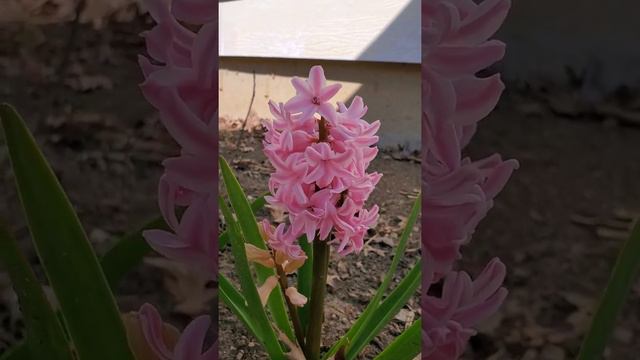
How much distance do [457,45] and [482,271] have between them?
1.16 ft

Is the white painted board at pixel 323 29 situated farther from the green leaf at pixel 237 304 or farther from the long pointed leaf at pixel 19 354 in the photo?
the long pointed leaf at pixel 19 354

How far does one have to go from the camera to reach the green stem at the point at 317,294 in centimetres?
140

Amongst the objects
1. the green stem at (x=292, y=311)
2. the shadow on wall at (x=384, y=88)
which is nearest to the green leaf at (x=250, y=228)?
the green stem at (x=292, y=311)

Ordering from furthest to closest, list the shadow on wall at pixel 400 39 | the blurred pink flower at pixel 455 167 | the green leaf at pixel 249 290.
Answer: the shadow on wall at pixel 400 39
the green leaf at pixel 249 290
the blurred pink flower at pixel 455 167

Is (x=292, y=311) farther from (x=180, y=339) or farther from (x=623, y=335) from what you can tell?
(x=623, y=335)

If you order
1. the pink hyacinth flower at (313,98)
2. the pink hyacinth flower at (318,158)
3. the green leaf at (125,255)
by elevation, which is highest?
the pink hyacinth flower at (313,98)

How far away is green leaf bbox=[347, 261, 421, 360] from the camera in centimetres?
154

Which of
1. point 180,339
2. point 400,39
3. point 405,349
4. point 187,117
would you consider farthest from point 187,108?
point 400,39

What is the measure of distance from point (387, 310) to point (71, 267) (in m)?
0.75

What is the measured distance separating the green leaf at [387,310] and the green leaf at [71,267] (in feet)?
2.10

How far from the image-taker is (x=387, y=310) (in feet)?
5.07

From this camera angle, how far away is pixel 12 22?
1.07 m

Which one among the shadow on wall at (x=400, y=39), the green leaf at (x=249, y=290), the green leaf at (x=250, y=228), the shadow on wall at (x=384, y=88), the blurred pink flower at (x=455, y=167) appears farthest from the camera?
the shadow on wall at (x=384, y=88)

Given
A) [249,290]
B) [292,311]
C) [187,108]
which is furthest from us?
[292,311]
